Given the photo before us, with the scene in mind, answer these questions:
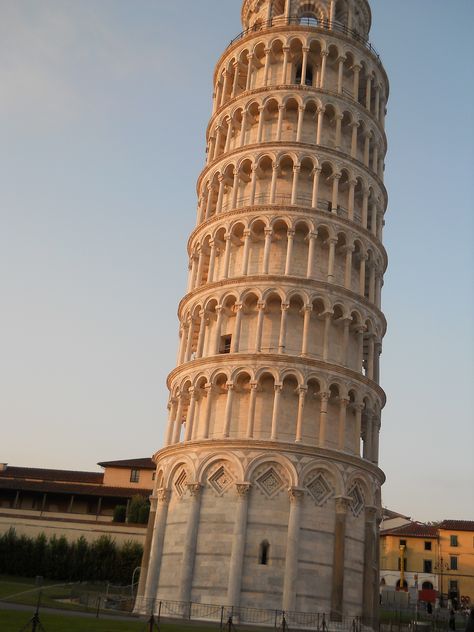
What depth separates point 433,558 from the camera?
82.6m

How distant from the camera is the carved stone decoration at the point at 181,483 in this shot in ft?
122

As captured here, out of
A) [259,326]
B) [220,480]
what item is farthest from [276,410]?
[259,326]

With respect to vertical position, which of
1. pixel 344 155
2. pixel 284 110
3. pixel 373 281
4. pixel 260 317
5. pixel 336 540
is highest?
pixel 284 110

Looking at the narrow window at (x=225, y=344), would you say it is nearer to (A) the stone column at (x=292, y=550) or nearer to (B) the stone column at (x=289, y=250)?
(B) the stone column at (x=289, y=250)

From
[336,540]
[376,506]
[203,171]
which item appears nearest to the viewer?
[336,540]

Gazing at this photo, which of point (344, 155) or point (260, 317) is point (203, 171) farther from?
point (260, 317)

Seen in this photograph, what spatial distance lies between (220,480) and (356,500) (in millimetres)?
6837

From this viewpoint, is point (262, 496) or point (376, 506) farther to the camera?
point (376, 506)

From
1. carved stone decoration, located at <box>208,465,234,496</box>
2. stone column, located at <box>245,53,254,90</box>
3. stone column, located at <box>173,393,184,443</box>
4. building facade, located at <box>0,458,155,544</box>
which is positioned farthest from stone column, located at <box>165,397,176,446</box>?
stone column, located at <box>245,53,254,90</box>

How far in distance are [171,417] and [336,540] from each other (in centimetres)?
1103

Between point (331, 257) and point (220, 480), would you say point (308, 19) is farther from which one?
point (220, 480)

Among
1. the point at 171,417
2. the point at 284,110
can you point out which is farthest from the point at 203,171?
the point at 171,417

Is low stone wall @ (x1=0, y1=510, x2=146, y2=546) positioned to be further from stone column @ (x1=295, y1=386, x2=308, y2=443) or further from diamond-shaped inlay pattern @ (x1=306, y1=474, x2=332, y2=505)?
stone column @ (x1=295, y1=386, x2=308, y2=443)

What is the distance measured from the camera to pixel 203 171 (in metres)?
46.8
